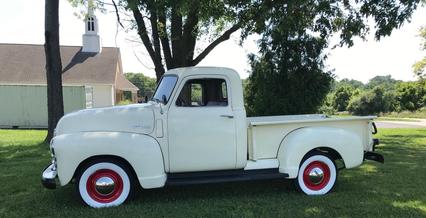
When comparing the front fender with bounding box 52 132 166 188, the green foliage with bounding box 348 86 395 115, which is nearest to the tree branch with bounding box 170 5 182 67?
the front fender with bounding box 52 132 166 188

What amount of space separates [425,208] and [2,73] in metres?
32.4

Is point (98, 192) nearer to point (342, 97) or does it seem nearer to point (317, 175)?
point (317, 175)

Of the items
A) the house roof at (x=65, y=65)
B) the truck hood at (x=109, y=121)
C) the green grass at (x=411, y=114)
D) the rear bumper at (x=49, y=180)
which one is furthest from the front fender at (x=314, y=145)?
the green grass at (x=411, y=114)

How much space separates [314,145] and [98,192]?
3.28 meters

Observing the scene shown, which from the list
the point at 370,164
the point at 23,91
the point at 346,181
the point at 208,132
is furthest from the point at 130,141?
the point at 23,91

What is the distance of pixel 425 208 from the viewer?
5875mm

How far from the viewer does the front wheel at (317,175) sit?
6.82 meters

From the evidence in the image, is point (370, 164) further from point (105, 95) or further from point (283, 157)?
point (105, 95)

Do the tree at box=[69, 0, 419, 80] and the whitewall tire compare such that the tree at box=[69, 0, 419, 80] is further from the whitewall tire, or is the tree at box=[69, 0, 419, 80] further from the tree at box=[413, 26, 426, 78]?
the tree at box=[413, 26, 426, 78]

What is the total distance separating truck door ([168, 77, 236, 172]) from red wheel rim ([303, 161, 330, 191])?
47.8 inches

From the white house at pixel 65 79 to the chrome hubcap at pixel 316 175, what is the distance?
1844 cm

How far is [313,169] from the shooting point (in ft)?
22.5

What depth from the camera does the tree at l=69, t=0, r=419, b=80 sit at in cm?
959

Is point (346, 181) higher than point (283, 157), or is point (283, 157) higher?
point (283, 157)
